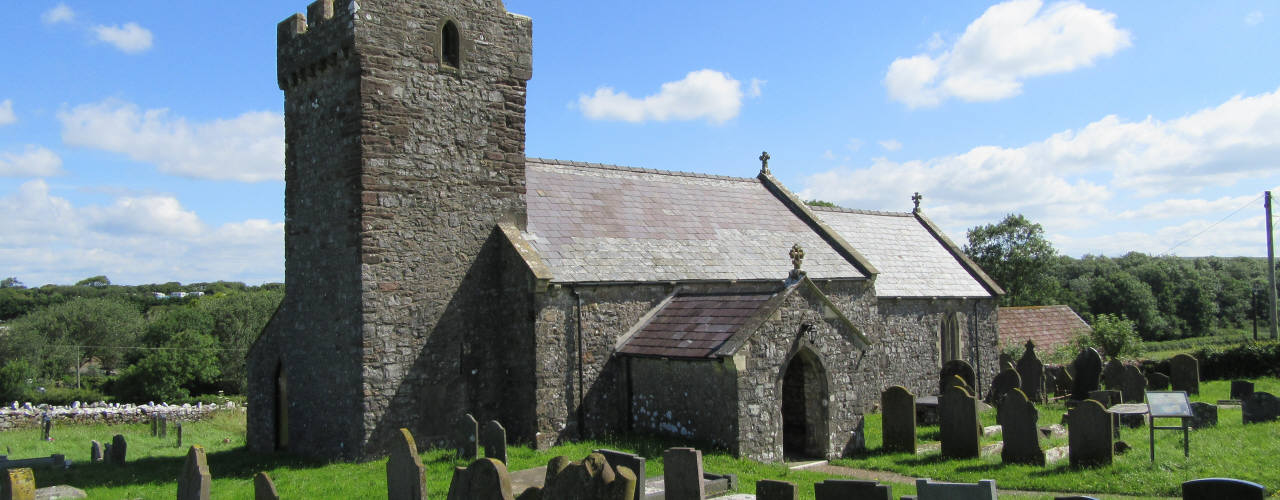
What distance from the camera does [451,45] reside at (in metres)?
16.4

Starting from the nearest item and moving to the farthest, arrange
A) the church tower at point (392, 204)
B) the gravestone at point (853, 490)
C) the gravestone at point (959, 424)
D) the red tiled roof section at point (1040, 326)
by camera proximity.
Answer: the gravestone at point (853, 490) → the gravestone at point (959, 424) → the church tower at point (392, 204) → the red tiled roof section at point (1040, 326)

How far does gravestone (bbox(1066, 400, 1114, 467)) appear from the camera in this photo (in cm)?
1248

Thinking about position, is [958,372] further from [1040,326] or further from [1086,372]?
[1040,326]

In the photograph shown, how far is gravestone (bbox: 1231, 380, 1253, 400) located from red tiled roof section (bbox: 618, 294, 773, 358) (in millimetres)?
10435

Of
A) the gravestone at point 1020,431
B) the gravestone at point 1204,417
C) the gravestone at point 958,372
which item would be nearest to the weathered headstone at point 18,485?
the gravestone at point 1020,431

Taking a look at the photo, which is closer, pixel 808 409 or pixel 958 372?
pixel 808 409

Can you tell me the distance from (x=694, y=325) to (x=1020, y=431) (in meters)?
5.96

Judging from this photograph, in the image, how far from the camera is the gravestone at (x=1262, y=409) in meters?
15.6

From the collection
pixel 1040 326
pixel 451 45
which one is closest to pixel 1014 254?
pixel 1040 326

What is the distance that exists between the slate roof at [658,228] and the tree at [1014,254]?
2809 centimetres

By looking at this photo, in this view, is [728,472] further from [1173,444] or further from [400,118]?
[400,118]

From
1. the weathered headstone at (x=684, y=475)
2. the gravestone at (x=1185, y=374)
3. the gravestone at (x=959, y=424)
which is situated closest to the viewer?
the weathered headstone at (x=684, y=475)

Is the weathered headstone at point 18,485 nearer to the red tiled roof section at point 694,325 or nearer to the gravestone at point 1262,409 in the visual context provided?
the red tiled roof section at point 694,325

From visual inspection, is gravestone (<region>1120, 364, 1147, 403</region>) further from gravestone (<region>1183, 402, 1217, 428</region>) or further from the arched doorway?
the arched doorway
